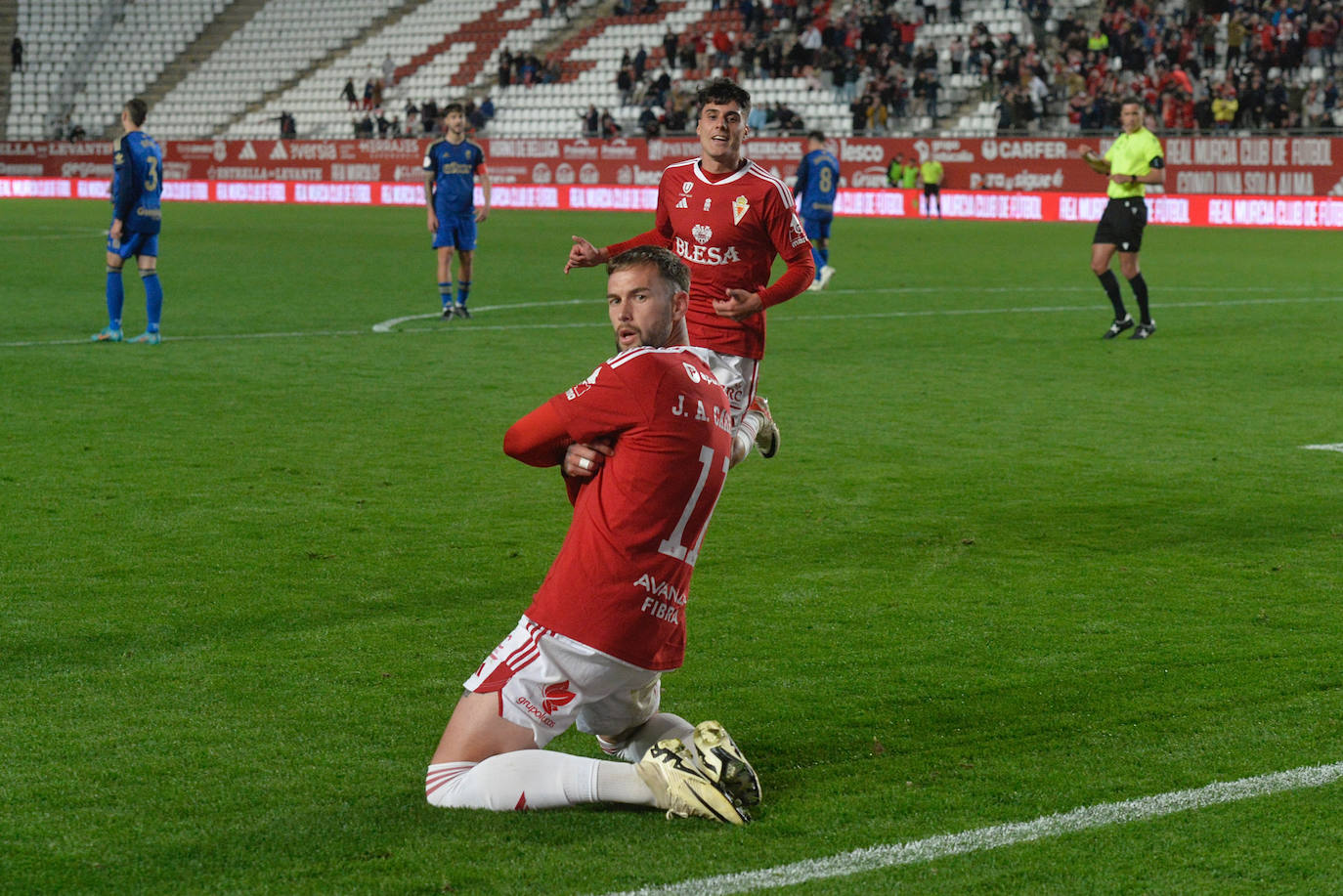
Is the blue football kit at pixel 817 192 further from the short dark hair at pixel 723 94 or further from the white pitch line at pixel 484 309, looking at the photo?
the short dark hair at pixel 723 94

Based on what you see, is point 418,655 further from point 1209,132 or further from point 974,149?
point 974,149

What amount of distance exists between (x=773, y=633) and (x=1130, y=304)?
12.9 m

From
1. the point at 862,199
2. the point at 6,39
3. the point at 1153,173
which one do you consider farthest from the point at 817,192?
the point at 6,39

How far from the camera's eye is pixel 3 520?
292 inches

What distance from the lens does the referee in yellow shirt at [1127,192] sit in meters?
14.4

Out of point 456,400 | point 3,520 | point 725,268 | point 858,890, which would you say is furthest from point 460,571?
point 456,400

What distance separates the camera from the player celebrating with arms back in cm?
705

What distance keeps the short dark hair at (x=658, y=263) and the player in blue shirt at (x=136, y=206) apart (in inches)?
395

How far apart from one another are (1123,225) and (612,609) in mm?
11543

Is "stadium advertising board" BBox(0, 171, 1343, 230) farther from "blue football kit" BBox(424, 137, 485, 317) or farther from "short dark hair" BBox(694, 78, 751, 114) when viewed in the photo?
"short dark hair" BBox(694, 78, 751, 114)

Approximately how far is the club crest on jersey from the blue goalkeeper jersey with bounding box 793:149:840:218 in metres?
14.3

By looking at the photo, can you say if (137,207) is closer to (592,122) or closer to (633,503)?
(633,503)

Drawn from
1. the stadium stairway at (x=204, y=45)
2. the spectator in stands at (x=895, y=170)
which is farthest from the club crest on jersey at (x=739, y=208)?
the stadium stairway at (x=204, y=45)

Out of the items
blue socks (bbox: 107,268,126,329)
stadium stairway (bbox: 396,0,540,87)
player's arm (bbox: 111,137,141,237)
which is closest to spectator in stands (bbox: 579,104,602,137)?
stadium stairway (bbox: 396,0,540,87)
